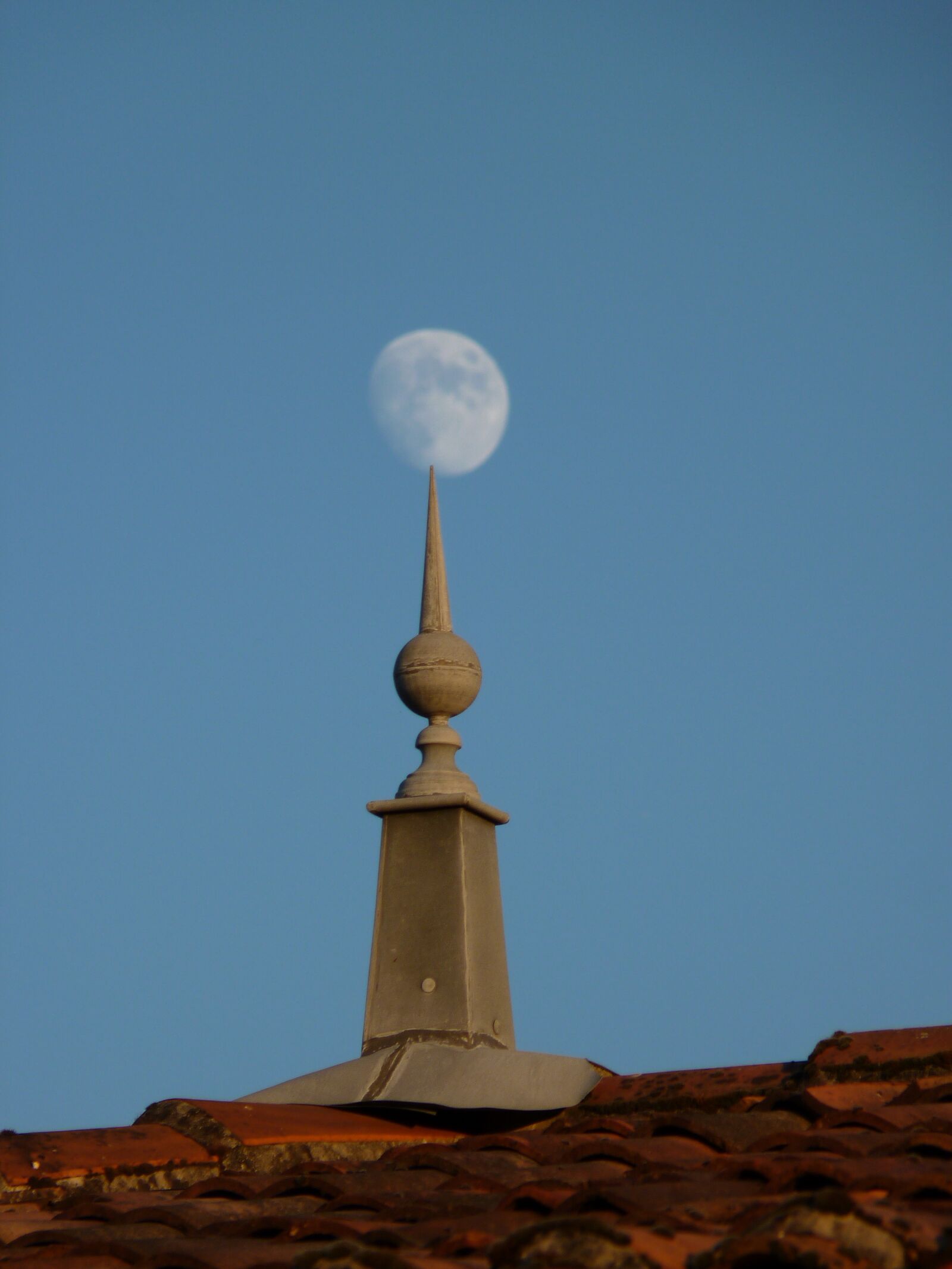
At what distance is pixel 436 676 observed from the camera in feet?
24.7

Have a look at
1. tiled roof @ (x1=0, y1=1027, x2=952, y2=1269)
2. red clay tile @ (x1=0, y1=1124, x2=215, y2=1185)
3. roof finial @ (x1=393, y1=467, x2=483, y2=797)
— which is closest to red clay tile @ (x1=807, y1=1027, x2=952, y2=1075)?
tiled roof @ (x1=0, y1=1027, x2=952, y2=1269)

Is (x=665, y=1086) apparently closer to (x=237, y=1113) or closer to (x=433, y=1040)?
(x=433, y=1040)

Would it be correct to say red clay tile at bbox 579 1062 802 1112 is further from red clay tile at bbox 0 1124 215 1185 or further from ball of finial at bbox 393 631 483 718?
ball of finial at bbox 393 631 483 718

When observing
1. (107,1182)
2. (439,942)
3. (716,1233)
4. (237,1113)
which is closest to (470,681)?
(439,942)

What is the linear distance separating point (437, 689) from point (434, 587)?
1.99 feet

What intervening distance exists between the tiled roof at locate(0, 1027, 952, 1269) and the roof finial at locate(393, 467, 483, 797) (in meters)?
1.73

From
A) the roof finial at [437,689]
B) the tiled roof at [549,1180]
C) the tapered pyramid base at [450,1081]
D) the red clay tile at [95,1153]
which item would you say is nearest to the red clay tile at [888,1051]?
the tiled roof at [549,1180]

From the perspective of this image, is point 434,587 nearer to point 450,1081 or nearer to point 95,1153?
point 450,1081

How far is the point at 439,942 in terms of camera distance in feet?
22.9

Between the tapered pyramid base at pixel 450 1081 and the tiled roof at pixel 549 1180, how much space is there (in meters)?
0.10

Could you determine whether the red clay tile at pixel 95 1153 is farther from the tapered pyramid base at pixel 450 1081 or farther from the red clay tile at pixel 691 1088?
the red clay tile at pixel 691 1088

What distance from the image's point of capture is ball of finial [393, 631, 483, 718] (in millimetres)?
7531

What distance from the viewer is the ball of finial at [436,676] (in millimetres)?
7531

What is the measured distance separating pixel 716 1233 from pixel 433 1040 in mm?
3833
